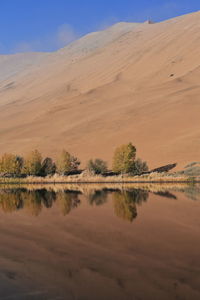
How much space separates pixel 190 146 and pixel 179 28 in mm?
67104

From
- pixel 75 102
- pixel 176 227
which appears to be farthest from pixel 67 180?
pixel 75 102

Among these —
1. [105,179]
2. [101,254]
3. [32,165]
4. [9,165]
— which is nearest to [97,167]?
[105,179]

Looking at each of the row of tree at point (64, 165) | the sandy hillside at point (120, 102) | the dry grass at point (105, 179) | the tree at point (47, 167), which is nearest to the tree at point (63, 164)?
the row of tree at point (64, 165)

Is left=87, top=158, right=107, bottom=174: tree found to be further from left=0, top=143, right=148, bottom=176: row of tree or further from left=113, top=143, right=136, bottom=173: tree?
left=113, top=143, right=136, bottom=173: tree

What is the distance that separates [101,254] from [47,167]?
32.0 metres

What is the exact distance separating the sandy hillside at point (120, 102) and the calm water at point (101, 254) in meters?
26.5

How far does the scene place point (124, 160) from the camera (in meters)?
36.8

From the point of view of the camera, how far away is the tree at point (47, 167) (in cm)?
4072

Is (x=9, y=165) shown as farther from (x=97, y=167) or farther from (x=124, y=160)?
(x=124, y=160)

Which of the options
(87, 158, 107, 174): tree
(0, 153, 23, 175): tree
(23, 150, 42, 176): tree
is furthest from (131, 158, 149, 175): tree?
(0, 153, 23, 175): tree

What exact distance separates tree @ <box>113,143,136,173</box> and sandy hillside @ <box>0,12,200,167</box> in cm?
516

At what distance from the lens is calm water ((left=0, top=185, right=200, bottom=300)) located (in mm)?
7148

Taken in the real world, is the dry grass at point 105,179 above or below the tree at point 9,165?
below

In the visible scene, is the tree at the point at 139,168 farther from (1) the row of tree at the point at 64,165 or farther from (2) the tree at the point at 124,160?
(2) the tree at the point at 124,160
